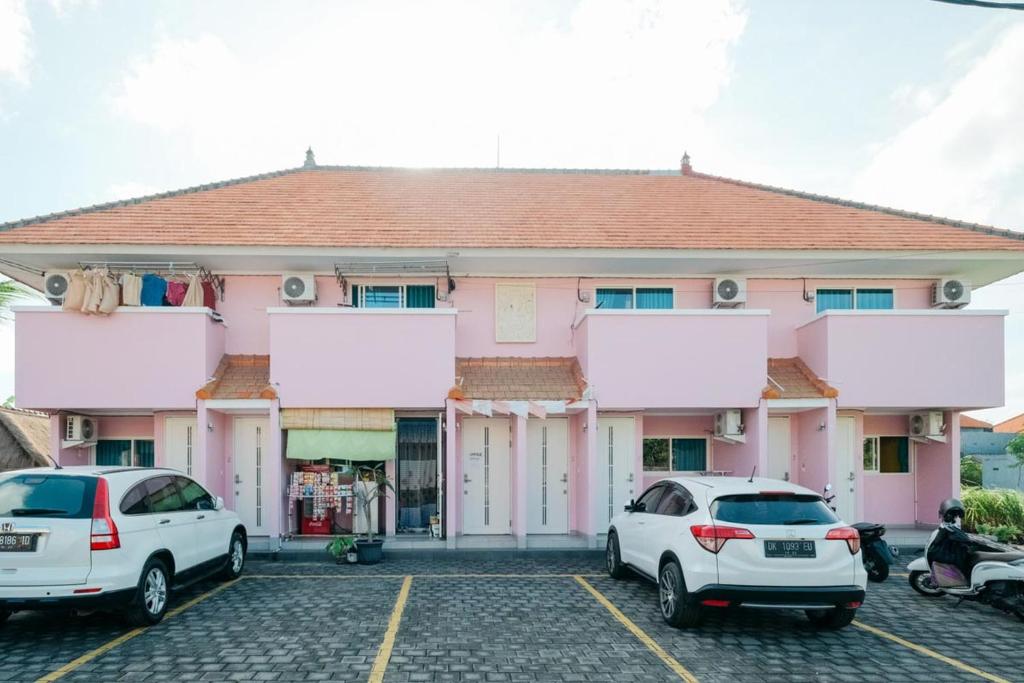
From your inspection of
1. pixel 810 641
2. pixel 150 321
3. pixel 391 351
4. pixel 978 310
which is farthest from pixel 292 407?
pixel 978 310

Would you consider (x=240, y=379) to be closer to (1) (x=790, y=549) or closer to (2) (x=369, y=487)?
(2) (x=369, y=487)

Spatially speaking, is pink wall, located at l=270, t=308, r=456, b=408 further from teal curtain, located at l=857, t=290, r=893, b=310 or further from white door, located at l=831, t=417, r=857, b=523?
teal curtain, located at l=857, t=290, r=893, b=310

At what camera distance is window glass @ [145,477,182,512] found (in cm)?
745

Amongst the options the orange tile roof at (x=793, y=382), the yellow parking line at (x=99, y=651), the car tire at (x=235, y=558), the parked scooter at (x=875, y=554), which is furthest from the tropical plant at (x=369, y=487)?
the parked scooter at (x=875, y=554)

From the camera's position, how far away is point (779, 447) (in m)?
13.6

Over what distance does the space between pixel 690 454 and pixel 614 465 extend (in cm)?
186

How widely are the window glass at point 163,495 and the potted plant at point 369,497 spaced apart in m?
3.46

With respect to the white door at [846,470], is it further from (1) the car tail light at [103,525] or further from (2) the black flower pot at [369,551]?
(1) the car tail light at [103,525]

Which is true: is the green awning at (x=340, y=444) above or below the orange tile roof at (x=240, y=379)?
below

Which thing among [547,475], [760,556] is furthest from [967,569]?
[547,475]

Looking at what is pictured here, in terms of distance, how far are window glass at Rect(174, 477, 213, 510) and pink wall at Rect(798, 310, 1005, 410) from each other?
10829 mm

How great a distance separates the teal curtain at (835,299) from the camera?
13789mm

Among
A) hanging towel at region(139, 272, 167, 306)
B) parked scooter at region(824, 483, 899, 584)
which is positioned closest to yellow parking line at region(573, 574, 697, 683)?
parked scooter at region(824, 483, 899, 584)

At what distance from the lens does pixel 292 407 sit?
11.6 m
